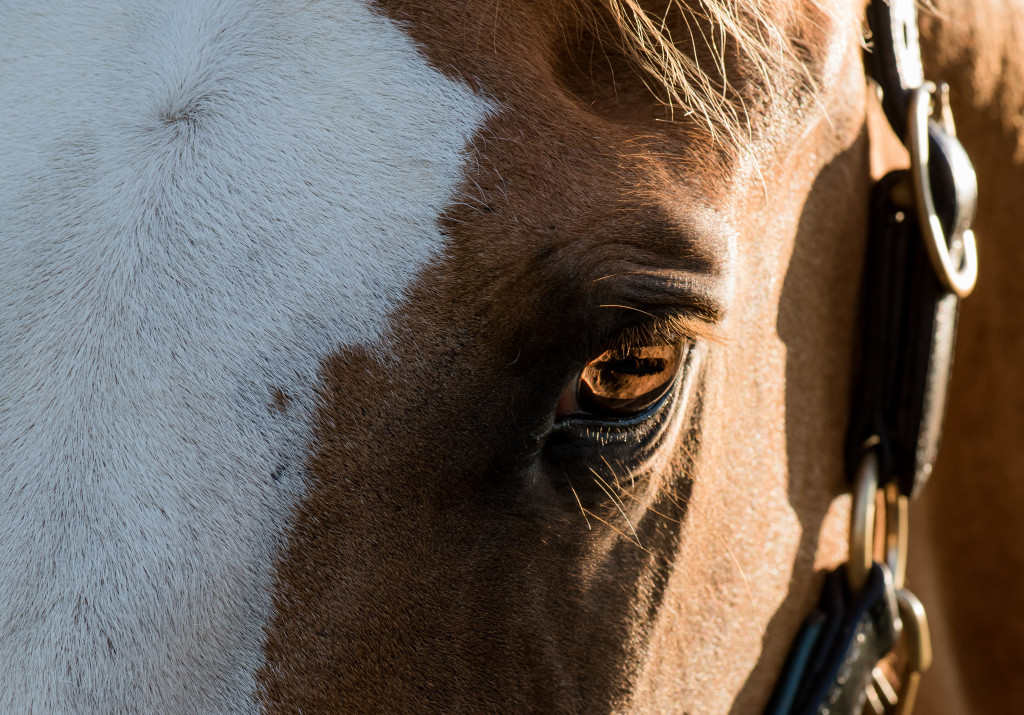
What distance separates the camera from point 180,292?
29.7 inches

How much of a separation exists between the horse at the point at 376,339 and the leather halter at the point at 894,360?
0.20 m

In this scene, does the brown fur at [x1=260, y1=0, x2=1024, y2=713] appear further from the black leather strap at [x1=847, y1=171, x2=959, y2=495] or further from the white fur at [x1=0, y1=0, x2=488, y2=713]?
the black leather strap at [x1=847, y1=171, x2=959, y2=495]

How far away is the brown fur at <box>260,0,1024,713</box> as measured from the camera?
31.6 inches

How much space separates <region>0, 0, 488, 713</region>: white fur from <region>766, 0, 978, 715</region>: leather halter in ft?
2.11

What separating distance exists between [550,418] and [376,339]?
0.18m

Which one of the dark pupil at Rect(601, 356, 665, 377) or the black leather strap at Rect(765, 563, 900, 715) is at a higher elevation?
the dark pupil at Rect(601, 356, 665, 377)

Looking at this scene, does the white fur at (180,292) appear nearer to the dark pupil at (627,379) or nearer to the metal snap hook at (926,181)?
the dark pupil at (627,379)

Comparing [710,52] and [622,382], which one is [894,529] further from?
[710,52]

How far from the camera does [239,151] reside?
79 cm

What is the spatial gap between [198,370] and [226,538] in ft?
0.45

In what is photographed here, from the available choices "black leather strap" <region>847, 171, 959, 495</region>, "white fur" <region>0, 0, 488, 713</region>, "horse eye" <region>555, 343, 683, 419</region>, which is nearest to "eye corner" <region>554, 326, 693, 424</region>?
"horse eye" <region>555, 343, 683, 419</region>

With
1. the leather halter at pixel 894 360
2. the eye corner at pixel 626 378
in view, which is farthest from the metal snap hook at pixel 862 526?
the eye corner at pixel 626 378

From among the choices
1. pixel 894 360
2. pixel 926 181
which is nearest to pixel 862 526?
pixel 894 360

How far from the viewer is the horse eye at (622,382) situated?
0.90 metres
